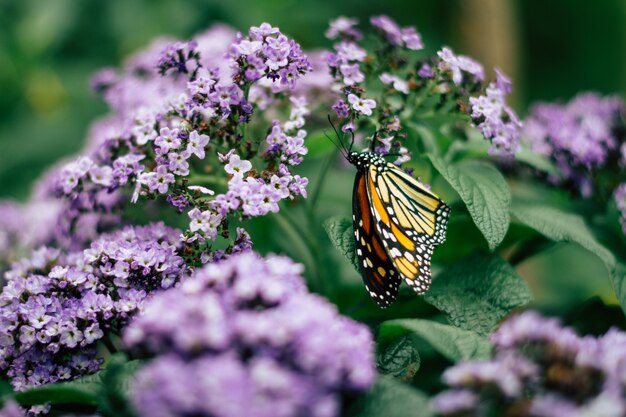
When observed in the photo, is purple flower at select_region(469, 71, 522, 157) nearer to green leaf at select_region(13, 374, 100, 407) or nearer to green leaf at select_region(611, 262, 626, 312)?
green leaf at select_region(611, 262, 626, 312)

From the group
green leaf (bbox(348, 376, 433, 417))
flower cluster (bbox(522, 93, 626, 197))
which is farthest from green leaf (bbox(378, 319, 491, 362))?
flower cluster (bbox(522, 93, 626, 197))

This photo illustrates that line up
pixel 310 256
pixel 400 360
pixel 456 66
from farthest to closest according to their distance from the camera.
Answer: pixel 310 256 → pixel 456 66 → pixel 400 360

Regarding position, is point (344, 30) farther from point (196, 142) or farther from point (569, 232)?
point (569, 232)

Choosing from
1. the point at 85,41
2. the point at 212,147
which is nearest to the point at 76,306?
the point at 212,147

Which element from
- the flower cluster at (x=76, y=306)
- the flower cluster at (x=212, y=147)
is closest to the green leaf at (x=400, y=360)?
the flower cluster at (x=212, y=147)

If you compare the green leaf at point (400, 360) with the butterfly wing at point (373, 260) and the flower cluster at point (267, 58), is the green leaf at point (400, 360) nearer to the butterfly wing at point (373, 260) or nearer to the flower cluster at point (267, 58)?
the butterfly wing at point (373, 260)

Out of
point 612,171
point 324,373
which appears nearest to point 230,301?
point 324,373
